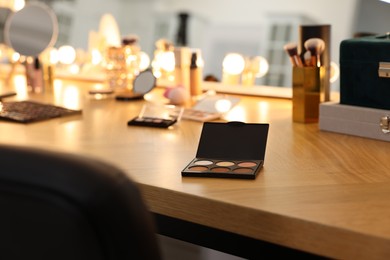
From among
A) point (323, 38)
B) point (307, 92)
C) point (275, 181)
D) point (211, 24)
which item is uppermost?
point (211, 24)

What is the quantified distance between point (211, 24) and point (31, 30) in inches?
89.9

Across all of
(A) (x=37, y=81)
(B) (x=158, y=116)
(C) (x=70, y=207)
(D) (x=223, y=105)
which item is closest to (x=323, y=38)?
(D) (x=223, y=105)

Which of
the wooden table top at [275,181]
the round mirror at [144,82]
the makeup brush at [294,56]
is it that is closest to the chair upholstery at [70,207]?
the wooden table top at [275,181]

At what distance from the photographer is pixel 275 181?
984 mm

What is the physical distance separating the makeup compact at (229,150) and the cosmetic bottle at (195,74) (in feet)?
2.28

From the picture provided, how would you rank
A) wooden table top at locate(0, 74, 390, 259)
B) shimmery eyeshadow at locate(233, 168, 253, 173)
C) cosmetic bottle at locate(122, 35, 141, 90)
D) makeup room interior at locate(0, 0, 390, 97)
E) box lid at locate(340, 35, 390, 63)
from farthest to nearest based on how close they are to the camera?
makeup room interior at locate(0, 0, 390, 97)
cosmetic bottle at locate(122, 35, 141, 90)
box lid at locate(340, 35, 390, 63)
shimmery eyeshadow at locate(233, 168, 253, 173)
wooden table top at locate(0, 74, 390, 259)

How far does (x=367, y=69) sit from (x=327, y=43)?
20cm

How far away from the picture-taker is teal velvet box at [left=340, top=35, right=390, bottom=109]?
1.27 m

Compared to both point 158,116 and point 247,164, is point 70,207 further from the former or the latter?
point 158,116

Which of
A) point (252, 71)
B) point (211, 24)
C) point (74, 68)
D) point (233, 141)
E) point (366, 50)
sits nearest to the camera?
point (233, 141)

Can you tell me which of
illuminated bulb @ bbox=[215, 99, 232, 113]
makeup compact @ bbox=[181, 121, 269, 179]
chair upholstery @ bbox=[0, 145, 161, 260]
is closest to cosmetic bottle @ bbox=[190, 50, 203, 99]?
illuminated bulb @ bbox=[215, 99, 232, 113]

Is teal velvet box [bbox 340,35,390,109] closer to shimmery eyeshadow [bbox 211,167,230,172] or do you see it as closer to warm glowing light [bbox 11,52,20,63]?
shimmery eyeshadow [bbox 211,167,230,172]

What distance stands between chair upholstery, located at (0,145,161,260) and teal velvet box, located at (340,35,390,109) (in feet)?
2.94

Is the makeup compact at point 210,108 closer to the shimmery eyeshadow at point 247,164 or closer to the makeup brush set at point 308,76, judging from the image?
the makeup brush set at point 308,76
